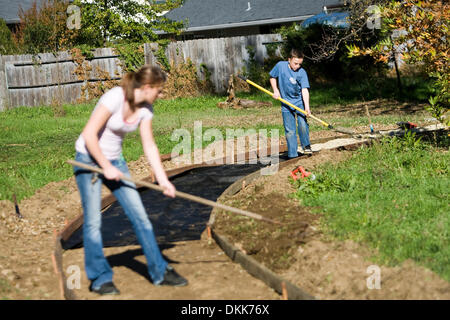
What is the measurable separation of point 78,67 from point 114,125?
18.2 meters

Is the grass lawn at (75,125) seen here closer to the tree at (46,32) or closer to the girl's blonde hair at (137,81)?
the tree at (46,32)

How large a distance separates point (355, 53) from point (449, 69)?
1.77 meters

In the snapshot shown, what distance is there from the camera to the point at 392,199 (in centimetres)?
725

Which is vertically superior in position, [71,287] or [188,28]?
[188,28]

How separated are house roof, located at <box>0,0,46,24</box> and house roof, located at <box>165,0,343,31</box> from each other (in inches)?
330

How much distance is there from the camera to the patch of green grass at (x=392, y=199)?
18.6 ft

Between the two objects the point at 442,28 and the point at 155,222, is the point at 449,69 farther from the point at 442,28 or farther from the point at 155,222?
the point at 155,222

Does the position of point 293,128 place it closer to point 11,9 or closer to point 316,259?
point 316,259

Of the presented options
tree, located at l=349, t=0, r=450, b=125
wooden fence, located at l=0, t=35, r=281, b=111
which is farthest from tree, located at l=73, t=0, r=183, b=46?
tree, located at l=349, t=0, r=450, b=125

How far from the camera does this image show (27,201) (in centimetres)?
879

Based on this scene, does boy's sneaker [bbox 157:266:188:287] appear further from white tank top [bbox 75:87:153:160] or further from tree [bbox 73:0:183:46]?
tree [bbox 73:0:183:46]

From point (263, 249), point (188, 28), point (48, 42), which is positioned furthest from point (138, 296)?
point (188, 28)

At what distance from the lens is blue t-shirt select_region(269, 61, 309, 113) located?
1016cm
